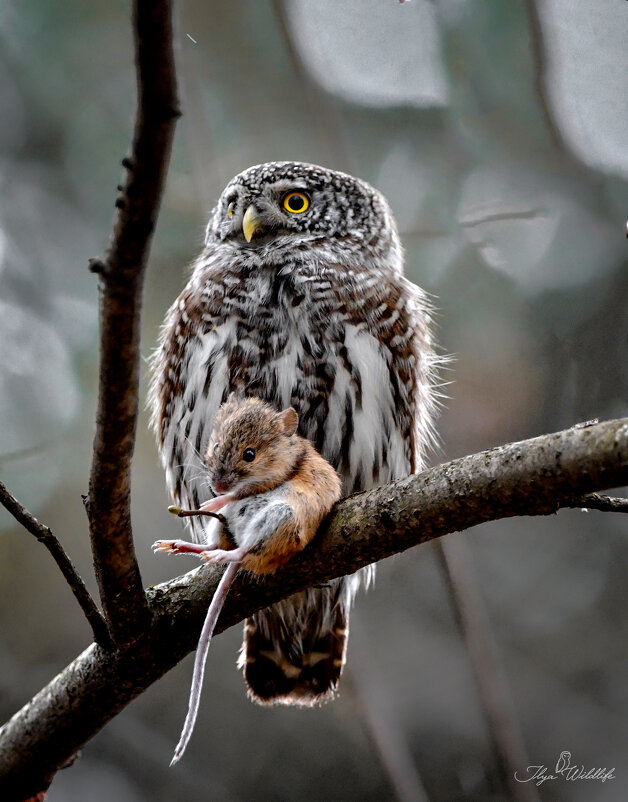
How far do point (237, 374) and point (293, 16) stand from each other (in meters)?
2.24

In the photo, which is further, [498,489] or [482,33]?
[482,33]

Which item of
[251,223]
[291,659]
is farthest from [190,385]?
[291,659]

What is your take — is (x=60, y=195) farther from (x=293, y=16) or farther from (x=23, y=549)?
(x=23, y=549)

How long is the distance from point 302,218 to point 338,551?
1.72 meters

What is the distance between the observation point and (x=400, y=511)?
6.67ft

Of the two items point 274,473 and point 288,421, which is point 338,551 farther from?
point 288,421

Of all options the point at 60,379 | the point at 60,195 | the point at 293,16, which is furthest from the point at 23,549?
the point at 293,16

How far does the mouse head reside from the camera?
2227 mm

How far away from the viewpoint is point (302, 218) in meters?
3.49

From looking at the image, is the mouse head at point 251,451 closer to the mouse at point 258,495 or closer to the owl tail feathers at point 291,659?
the mouse at point 258,495

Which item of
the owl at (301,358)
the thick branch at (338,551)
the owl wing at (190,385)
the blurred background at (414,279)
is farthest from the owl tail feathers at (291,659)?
the blurred background at (414,279)

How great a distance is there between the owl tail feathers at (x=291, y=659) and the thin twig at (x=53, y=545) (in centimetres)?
108

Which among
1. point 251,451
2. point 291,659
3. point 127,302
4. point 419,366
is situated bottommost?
point 291,659

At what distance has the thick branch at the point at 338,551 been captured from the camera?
1.79 meters
